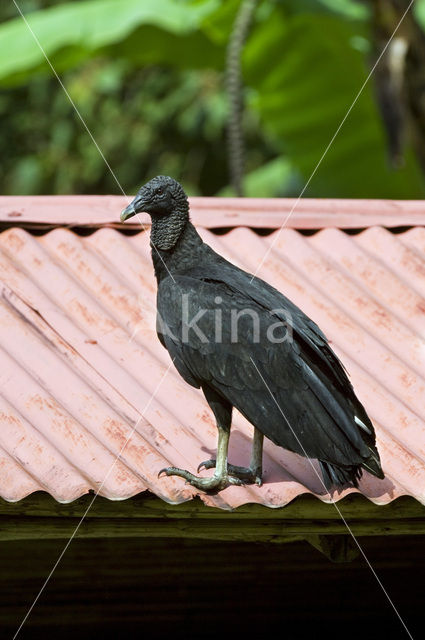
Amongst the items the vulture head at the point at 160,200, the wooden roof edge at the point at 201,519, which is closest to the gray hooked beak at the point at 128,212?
the vulture head at the point at 160,200

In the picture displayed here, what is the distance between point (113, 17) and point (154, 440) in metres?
5.73

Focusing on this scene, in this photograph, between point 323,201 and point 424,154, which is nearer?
point 323,201

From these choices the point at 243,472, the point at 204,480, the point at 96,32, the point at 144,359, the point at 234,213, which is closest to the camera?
the point at 204,480

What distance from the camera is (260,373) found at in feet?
9.05

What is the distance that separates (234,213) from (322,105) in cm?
398

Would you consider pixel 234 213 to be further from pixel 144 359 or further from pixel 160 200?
pixel 160 200

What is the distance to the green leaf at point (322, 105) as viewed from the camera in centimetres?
769

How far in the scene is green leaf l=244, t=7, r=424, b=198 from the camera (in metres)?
7.69

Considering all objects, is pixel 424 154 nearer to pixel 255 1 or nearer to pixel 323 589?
pixel 255 1

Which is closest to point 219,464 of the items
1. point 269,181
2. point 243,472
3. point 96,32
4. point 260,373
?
point 243,472

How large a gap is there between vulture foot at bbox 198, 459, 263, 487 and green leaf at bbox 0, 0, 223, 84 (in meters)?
5.43

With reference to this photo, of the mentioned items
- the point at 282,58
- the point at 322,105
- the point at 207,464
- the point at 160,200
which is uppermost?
the point at 160,200

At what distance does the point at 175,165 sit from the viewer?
14172mm

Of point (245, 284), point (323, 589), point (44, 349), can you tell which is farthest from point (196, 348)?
point (323, 589)
